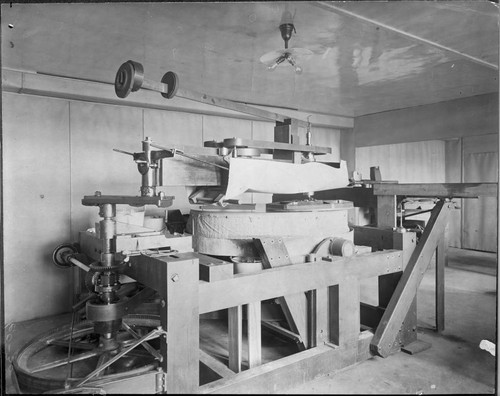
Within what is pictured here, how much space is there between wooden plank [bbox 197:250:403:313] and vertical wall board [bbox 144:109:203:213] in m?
2.69

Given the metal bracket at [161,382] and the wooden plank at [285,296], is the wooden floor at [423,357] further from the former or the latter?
the metal bracket at [161,382]

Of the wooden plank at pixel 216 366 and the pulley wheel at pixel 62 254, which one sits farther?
the pulley wheel at pixel 62 254

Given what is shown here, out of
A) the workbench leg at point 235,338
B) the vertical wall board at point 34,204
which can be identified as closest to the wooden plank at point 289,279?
A: the workbench leg at point 235,338

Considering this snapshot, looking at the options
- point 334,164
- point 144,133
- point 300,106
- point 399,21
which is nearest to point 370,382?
point 334,164

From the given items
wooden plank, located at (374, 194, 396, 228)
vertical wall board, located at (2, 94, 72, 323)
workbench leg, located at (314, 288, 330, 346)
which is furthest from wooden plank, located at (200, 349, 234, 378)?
vertical wall board, located at (2, 94, 72, 323)

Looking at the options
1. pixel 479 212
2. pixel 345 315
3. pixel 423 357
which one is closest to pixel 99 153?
pixel 345 315

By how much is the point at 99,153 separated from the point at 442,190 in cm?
334

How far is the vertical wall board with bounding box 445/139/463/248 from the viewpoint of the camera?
731cm

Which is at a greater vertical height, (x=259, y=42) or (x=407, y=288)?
(x=259, y=42)

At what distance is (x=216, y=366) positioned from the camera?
218 centimetres

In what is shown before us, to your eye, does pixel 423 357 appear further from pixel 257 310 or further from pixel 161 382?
pixel 161 382

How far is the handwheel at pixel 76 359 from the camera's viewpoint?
5.91 feet

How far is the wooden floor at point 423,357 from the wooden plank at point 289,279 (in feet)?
1.88

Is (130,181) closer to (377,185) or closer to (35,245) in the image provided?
(35,245)
